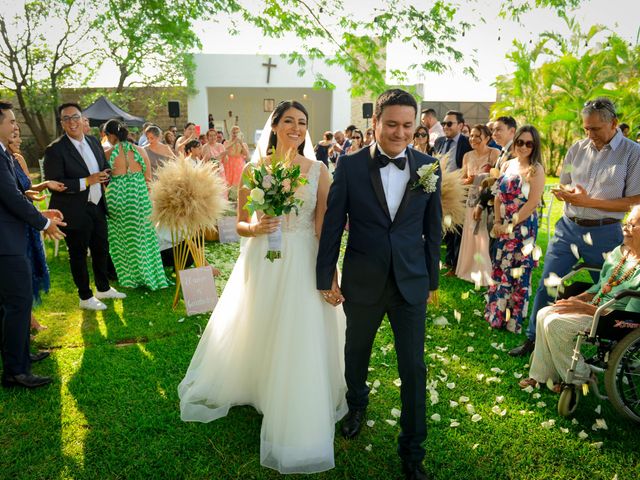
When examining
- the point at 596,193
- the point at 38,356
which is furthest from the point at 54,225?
the point at 596,193

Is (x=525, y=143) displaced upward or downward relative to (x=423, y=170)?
upward

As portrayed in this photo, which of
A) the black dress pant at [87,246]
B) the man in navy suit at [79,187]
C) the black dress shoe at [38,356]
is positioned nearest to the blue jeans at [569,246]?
the black dress shoe at [38,356]

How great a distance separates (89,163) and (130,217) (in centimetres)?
98

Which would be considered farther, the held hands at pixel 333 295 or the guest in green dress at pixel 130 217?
the guest in green dress at pixel 130 217

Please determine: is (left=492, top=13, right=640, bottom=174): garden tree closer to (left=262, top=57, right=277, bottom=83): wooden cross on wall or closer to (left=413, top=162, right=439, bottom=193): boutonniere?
(left=262, top=57, right=277, bottom=83): wooden cross on wall

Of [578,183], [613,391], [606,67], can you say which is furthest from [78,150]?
[606,67]

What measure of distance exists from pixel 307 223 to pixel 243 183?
1.86ft

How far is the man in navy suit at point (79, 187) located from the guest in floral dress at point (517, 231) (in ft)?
15.8

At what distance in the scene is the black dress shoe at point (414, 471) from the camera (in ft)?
9.65

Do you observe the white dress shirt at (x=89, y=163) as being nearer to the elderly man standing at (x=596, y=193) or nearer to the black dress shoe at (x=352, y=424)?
the black dress shoe at (x=352, y=424)

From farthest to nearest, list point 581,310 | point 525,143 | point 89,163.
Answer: point 89,163 < point 525,143 < point 581,310

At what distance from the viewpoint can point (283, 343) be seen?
3.20 m

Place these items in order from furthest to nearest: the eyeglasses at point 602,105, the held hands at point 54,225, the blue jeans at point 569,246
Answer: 1. the blue jeans at point 569,246
2. the eyeglasses at point 602,105
3. the held hands at point 54,225

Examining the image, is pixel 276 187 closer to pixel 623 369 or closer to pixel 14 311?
pixel 14 311
